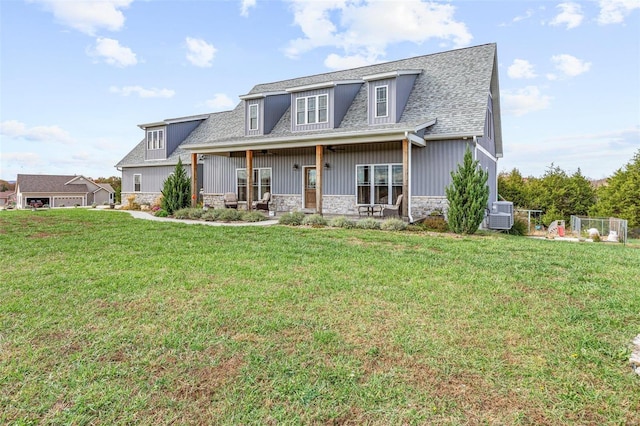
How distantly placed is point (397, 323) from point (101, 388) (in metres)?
2.69

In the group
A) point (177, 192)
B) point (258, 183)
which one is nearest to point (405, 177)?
point (258, 183)

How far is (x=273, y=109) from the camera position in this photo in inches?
713

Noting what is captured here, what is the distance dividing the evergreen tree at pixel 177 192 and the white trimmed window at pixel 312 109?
20.3 feet

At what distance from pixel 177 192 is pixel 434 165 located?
38.6 feet

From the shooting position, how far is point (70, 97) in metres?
17.2

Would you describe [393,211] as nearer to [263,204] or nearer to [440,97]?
[440,97]

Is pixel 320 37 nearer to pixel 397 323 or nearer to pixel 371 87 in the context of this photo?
pixel 371 87

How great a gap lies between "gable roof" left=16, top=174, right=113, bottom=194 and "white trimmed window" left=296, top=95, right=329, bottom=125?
44.9 m

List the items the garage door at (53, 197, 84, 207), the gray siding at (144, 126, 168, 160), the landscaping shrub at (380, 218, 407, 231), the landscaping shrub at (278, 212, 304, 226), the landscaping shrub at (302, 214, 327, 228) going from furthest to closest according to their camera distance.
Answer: the garage door at (53, 197, 84, 207), the gray siding at (144, 126, 168, 160), the landscaping shrub at (278, 212, 304, 226), the landscaping shrub at (302, 214, 327, 228), the landscaping shrub at (380, 218, 407, 231)

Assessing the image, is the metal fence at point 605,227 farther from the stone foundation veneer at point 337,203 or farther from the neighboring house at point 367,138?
the stone foundation veneer at point 337,203

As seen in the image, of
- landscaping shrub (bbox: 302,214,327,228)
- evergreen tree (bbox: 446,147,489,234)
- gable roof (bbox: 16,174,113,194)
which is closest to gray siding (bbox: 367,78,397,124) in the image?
evergreen tree (bbox: 446,147,489,234)

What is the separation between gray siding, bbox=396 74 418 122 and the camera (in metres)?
14.7

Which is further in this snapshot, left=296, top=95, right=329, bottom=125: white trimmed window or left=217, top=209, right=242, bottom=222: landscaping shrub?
left=296, top=95, right=329, bottom=125: white trimmed window

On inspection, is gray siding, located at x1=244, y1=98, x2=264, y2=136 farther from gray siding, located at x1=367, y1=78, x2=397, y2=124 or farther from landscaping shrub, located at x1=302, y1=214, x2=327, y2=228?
landscaping shrub, located at x1=302, y1=214, x2=327, y2=228
